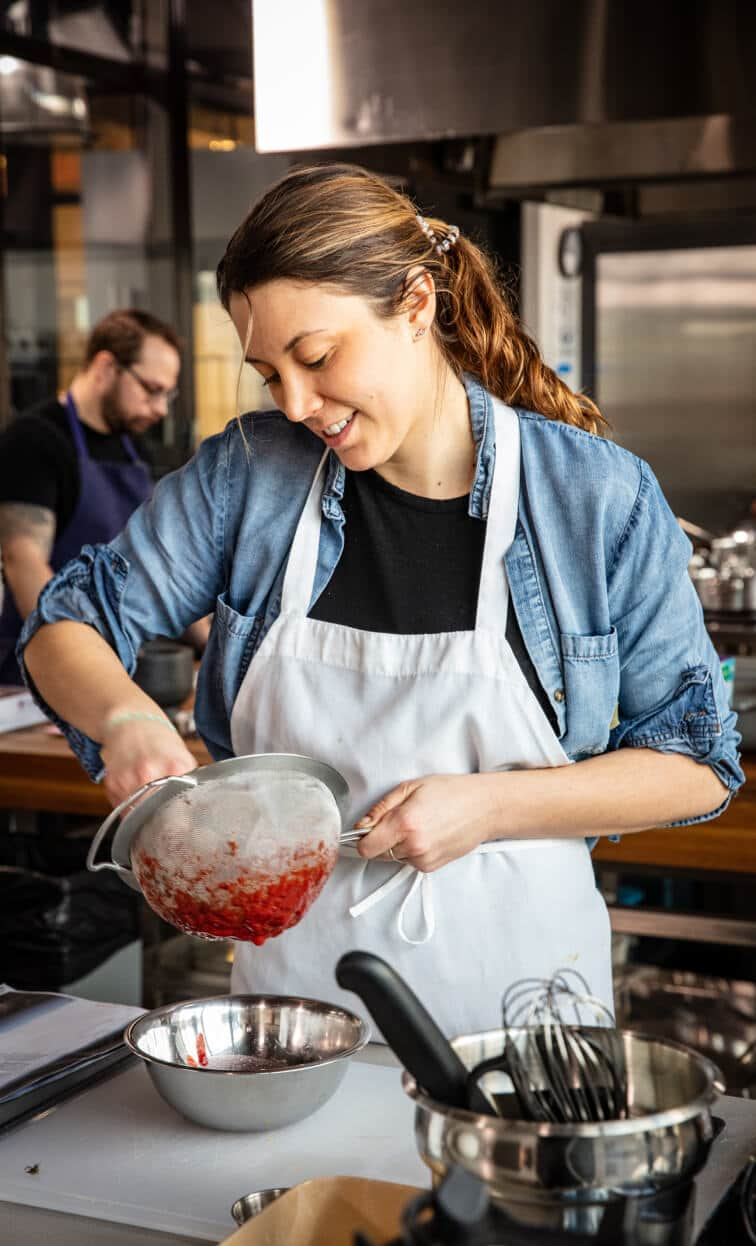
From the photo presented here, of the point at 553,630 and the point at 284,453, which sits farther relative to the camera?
the point at 284,453

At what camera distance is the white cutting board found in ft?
3.49

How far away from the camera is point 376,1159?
3.70ft

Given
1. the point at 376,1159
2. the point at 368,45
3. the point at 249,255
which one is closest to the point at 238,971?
the point at 376,1159

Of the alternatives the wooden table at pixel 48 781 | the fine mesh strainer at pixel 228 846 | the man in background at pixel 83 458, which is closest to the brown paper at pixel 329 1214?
the fine mesh strainer at pixel 228 846

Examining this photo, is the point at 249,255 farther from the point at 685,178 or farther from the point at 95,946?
the point at 685,178

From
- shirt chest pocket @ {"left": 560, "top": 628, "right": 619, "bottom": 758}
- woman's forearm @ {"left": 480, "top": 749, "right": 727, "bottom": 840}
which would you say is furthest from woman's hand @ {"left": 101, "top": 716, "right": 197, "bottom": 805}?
shirt chest pocket @ {"left": 560, "top": 628, "right": 619, "bottom": 758}

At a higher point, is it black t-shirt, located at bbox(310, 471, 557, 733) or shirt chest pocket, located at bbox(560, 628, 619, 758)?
black t-shirt, located at bbox(310, 471, 557, 733)

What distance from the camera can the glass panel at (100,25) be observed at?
4793 millimetres

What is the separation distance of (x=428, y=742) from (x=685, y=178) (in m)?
2.32

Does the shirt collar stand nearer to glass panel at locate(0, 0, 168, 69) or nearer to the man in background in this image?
the man in background

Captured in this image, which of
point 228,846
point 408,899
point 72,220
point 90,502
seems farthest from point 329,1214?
point 72,220

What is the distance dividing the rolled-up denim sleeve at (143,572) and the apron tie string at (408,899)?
327 mm

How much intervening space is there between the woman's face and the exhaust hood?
1.12m

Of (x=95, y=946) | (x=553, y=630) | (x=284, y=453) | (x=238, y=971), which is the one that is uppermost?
(x=284, y=453)
